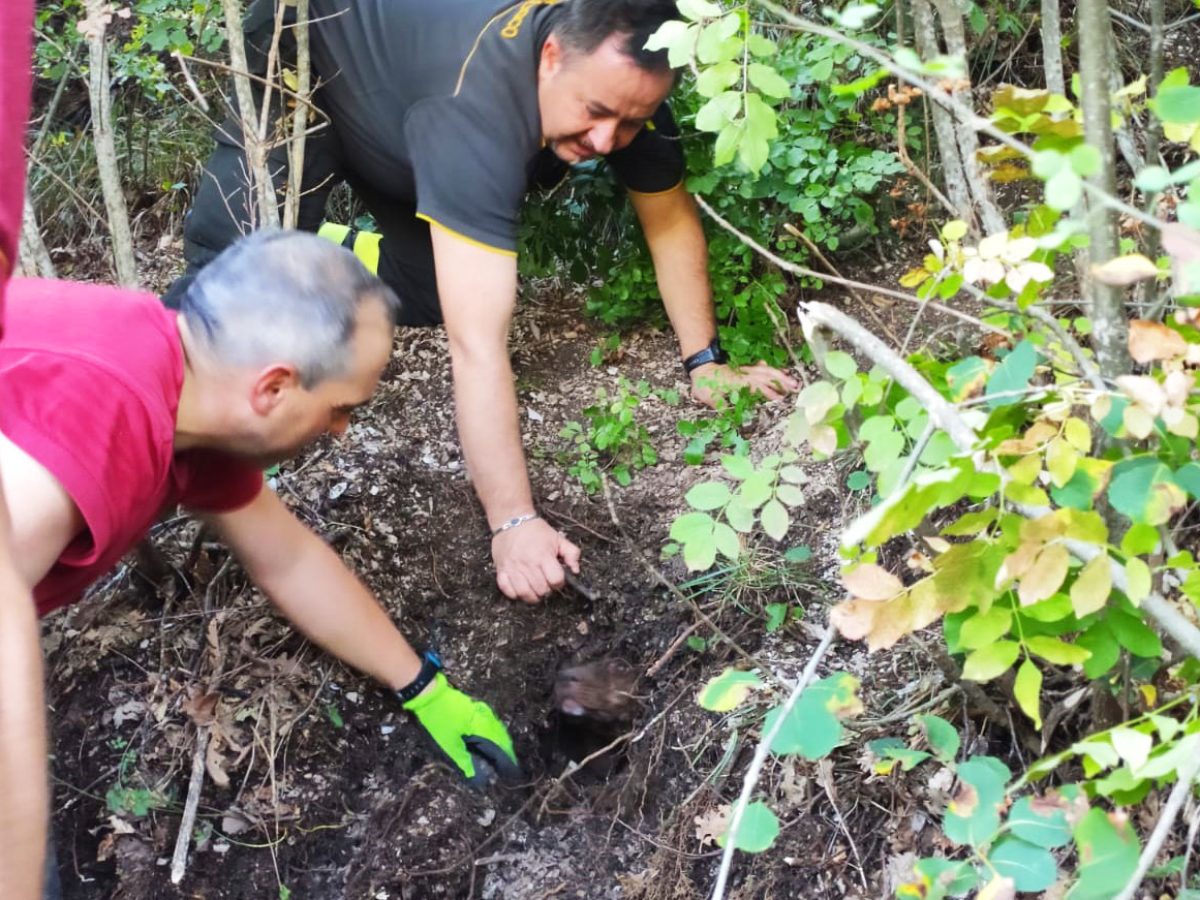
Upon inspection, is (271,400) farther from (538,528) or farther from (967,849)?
(967,849)

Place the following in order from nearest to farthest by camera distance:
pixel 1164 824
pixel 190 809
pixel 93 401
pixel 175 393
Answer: pixel 1164 824 → pixel 93 401 → pixel 175 393 → pixel 190 809

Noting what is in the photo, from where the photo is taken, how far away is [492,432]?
8.16ft

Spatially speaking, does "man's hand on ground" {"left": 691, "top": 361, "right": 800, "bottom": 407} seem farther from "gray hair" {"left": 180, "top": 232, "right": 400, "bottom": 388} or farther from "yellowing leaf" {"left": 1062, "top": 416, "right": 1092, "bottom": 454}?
"yellowing leaf" {"left": 1062, "top": 416, "right": 1092, "bottom": 454}

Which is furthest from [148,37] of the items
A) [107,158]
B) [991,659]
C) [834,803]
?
[991,659]

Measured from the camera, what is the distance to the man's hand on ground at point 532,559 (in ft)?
8.14

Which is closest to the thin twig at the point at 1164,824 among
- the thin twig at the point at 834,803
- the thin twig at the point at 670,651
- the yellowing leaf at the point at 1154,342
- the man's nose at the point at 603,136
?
the yellowing leaf at the point at 1154,342

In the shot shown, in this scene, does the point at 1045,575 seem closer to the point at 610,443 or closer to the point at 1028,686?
the point at 1028,686

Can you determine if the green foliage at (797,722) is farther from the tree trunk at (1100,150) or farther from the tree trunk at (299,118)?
the tree trunk at (299,118)

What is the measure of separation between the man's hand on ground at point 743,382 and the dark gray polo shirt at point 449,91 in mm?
682

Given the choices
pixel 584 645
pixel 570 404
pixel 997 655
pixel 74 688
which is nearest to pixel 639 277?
pixel 570 404

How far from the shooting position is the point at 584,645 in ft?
8.33

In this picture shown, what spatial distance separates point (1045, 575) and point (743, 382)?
1835 millimetres

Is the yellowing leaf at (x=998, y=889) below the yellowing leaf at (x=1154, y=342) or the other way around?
below

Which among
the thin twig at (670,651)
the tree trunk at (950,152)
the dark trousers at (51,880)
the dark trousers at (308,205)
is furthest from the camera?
the dark trousers at (308,205)
